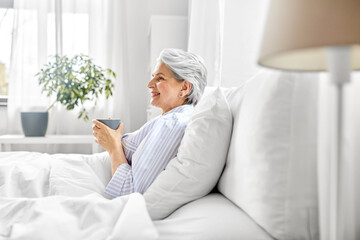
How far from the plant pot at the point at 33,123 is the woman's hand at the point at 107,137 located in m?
1.56

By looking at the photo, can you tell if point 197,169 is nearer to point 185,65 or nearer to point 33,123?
point 185,65

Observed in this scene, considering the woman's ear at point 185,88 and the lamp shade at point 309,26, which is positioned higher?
the lamp shade at point 309,26

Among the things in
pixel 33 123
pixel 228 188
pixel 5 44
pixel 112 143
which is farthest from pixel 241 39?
pixel 5 44

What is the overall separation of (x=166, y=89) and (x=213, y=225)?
0.88m

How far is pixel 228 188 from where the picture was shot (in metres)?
0.94

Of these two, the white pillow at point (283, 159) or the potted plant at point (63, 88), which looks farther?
the potted plant at point (63, 88)

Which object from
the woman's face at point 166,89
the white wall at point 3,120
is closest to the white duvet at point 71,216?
the woman's face at point 166,89

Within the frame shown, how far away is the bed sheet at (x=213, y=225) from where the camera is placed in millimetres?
752

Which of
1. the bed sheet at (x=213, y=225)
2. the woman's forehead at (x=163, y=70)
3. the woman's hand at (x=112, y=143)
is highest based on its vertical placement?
the woman's forehead at (x=163, y=70)

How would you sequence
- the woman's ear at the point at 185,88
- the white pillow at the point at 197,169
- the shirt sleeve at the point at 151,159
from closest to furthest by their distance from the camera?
the white pillow at the point at 197,169 < the shirt sleeve at the point at 151,159 < the woman's ear at the point at 185,88

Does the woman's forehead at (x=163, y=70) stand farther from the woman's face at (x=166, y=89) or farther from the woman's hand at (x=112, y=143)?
the woman's hand at (x=112, y=143)

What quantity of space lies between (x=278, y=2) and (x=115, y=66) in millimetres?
3329

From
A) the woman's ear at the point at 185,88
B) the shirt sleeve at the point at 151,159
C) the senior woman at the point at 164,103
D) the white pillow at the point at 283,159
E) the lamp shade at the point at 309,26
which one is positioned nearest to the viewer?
the lamp shade at the point at 309,26

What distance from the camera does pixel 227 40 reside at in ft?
5.36
